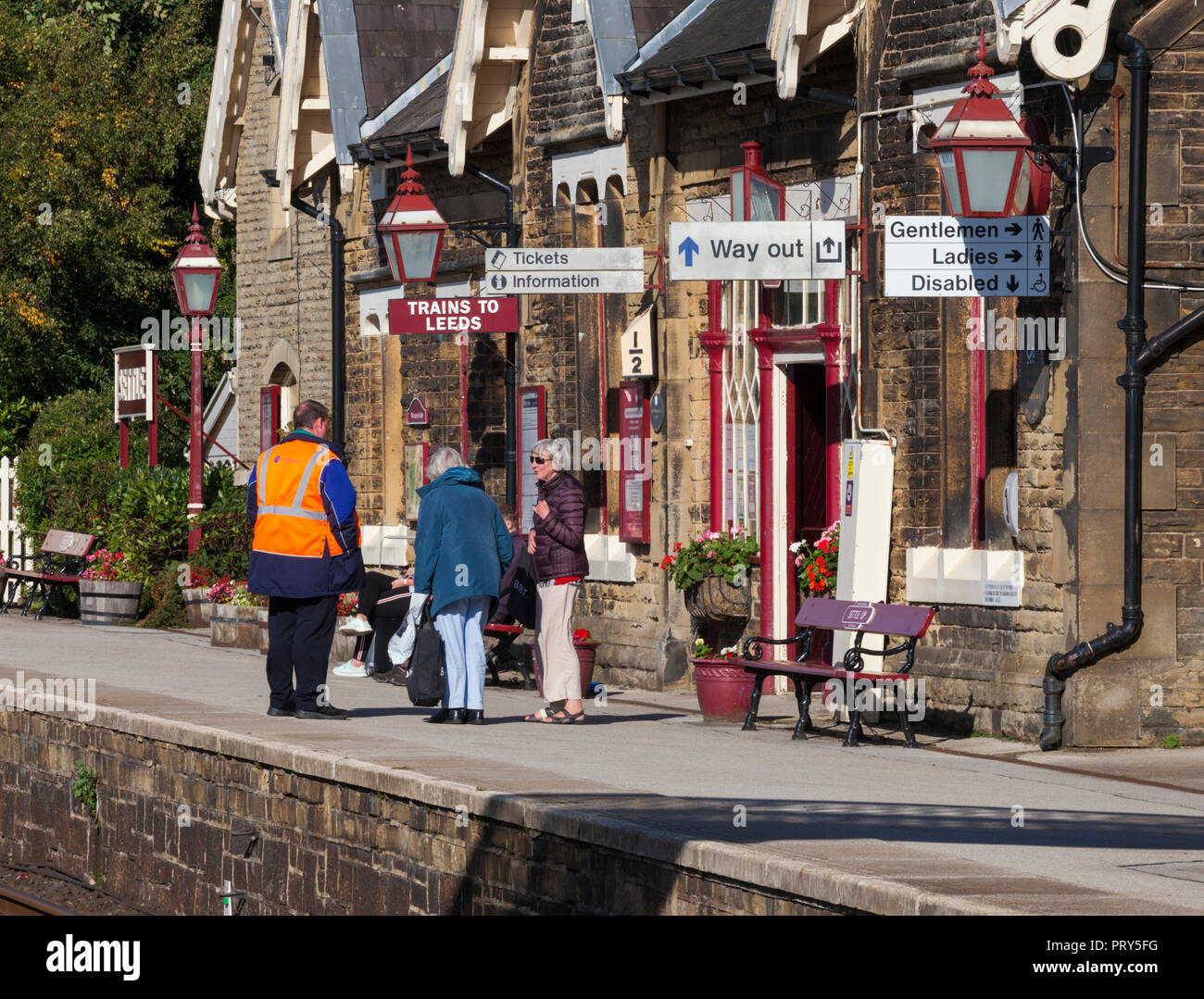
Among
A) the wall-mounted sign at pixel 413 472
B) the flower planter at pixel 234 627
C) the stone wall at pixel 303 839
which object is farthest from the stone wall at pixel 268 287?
the stone wall at pixel 303 839

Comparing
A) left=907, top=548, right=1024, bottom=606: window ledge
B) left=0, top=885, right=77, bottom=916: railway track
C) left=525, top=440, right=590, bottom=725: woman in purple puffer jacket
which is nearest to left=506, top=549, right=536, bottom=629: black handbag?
left=525, top=440, right=590, bottom=725: woman in purple puffer jacket

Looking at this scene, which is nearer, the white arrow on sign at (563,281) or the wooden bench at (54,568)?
the white arrow on sign at (563,281)

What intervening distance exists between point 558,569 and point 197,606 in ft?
31.5

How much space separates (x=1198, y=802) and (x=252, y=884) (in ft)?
15.8

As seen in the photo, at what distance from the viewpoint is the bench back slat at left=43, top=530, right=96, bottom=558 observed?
2462 centimetres

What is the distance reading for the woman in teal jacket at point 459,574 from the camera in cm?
1375

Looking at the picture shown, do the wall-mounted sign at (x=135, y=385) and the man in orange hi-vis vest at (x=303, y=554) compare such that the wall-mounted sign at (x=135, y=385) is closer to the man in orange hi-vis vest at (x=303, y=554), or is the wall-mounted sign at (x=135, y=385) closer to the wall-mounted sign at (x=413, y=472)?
the wall-mounted sign at (x=413, y=472)

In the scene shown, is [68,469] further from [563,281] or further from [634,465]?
[563,281]

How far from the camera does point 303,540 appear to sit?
13664 millimetres

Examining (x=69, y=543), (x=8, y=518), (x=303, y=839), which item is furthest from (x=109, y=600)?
(x=303, y=839)

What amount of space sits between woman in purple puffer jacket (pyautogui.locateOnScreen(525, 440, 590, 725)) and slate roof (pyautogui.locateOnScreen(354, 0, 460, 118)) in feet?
28.8

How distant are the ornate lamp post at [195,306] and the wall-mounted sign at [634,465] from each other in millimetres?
6672
